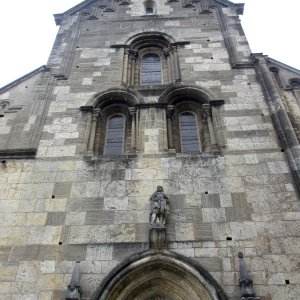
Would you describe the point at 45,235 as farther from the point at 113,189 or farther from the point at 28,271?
the point at 113,189

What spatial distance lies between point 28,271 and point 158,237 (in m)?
3.15

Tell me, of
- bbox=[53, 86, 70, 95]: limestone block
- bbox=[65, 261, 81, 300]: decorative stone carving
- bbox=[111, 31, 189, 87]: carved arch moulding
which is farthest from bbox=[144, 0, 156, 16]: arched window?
bbox=[65, 261, 81, 300]: decorative stone carving

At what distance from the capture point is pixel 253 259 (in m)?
9.02

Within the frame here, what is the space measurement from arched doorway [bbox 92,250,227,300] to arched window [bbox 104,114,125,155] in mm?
4066

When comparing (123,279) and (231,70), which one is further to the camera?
(231,70)

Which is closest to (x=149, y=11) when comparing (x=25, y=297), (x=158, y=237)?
(x=158, y=237)

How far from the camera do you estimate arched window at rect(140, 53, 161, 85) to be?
48.2ft

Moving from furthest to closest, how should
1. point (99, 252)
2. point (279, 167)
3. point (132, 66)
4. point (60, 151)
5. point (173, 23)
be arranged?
1. point (173, 23)
2. point (132, 66)
3. point (60, 151)
4. point (279, 167)
5. point (99, 252)

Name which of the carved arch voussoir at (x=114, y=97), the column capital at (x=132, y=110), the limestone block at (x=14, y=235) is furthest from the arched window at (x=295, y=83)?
the limestone block at (x=14, y=235)

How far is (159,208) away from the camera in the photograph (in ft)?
32.1

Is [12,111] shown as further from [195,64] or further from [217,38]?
[217,38]

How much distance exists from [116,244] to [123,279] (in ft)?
3.05

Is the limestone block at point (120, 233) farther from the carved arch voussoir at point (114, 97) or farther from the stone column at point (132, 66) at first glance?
the stone column at point (132, 66)

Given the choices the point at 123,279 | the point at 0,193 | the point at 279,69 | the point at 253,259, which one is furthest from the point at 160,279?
the point at 279,69
